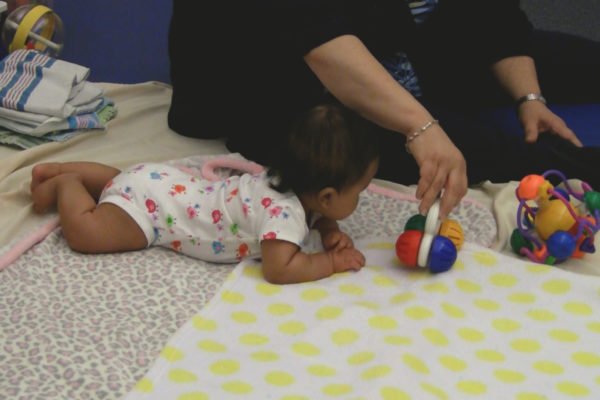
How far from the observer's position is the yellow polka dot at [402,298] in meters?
1.15

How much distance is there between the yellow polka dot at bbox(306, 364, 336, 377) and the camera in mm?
1001

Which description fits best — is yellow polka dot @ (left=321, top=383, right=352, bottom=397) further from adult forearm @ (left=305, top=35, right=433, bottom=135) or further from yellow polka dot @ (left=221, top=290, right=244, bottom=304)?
adult forearm @ (left=305, top=35, right=433, bottom=135)

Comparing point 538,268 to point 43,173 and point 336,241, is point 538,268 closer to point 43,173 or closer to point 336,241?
point 336,241

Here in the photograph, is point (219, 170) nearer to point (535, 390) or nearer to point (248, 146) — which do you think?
point (248, 146)

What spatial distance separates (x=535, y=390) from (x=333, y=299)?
0.98 feet

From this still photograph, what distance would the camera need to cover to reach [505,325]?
1111 mm

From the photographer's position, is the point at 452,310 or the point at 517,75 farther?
the point at 517,75

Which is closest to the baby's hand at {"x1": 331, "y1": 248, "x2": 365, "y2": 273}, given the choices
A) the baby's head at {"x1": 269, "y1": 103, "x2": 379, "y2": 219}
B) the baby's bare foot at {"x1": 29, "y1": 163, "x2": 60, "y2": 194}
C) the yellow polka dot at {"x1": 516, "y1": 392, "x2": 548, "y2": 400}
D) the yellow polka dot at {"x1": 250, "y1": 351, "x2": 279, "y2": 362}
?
the baby's head at {"x1": 269, "y1": 103, "x2": 379, "y2": 219}

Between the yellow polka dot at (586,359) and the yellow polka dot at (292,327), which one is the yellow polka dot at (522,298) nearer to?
the yellow polka dot at (586,359)

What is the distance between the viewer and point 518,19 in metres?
1.69

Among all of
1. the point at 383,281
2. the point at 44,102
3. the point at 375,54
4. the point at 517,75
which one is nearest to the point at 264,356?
the point at 383,281

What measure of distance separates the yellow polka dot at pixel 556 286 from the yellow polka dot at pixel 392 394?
34 centimetres

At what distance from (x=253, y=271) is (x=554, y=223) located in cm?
46

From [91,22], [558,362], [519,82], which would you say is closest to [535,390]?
[558,362]
